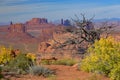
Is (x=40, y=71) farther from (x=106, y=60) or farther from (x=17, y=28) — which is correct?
(x=17, y=28)

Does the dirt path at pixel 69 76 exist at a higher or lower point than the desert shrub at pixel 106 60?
lower

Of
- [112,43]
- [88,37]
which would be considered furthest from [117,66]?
[88,37]

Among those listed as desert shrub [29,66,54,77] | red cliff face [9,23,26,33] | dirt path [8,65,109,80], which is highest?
desert shrub [29,66,54,77]

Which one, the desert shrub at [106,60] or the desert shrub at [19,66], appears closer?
the desert shrub at [106,60]

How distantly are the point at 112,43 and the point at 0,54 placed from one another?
10.3 metres

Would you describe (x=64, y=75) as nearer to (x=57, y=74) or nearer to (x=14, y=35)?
(x=57, y=74)

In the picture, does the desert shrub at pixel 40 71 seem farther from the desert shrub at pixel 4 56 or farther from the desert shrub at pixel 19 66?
the desert shrub at pixel 4 56

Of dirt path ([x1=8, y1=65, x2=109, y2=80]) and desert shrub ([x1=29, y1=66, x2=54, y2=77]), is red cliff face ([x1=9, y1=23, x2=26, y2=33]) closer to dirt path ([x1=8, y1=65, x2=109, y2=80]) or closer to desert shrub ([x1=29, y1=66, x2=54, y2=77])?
dirt path ([x1=8, y1=65, x2=109, y2=80])

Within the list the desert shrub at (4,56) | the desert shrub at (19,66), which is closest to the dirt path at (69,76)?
the desert shrub at (19,66)

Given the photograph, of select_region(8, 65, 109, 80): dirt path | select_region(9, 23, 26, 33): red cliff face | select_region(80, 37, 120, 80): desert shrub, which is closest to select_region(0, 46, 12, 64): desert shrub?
select_region(8, 65, 109, 80): dirt path

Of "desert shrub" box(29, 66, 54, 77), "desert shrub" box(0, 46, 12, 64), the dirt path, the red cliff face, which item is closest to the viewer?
the dirt path

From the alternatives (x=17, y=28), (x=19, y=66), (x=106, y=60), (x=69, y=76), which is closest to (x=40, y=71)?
(x=69, y=76)

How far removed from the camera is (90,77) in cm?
1509

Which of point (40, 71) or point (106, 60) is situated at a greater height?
point (106, 60)
